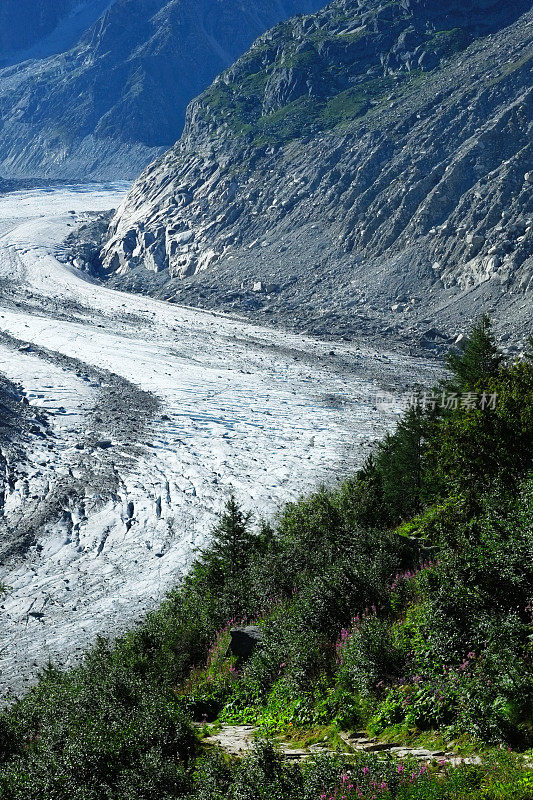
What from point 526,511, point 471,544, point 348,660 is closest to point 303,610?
point 348,660

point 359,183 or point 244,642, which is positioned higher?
point 359,183

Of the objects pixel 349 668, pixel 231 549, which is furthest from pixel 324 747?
Result: pixel 231 549

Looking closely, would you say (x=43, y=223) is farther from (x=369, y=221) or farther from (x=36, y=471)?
(x=36, y=471)

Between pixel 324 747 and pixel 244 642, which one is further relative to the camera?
pixel 244 642

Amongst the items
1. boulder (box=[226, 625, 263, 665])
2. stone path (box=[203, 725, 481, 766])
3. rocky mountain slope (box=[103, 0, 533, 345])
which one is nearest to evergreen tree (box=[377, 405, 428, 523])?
boulder (box=[226, 625, 263, 665])

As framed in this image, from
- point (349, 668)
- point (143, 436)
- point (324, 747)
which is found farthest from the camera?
point (143, 436)

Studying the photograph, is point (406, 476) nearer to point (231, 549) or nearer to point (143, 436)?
point (231, 549)

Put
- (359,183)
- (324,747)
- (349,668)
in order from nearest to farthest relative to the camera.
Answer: (324,747) → (349,668) → (359,183)
